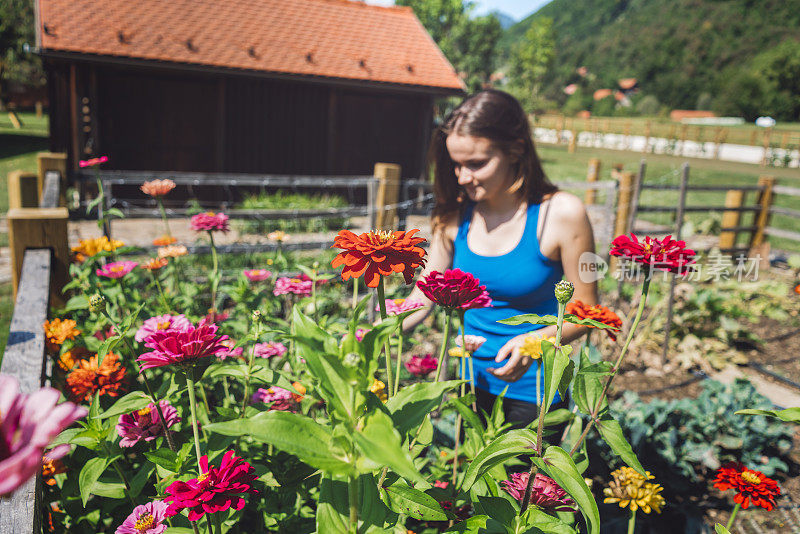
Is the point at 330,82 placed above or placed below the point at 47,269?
above

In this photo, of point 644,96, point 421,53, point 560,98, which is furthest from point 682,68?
point 421,53

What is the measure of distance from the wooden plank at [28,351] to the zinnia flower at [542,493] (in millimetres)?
821

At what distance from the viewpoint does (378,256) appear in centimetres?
84

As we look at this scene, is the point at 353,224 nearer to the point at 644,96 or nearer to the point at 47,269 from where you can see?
the point at 47,269

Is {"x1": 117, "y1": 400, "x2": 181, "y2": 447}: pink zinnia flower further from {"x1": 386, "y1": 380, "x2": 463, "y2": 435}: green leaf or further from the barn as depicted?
the barn

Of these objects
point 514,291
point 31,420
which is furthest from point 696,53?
point 31,420

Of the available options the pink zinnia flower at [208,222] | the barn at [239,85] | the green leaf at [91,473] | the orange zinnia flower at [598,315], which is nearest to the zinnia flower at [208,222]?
the pink zinnia flower at [208,222]

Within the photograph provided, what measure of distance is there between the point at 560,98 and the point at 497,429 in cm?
8917

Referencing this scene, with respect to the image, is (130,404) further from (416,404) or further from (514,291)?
(514,291)

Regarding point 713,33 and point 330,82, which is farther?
point 713,33

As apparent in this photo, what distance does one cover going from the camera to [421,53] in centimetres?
1068

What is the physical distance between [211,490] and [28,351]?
2.55 ft

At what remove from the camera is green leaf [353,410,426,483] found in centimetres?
55

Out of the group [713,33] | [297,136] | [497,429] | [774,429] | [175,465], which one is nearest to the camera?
[175,465]
